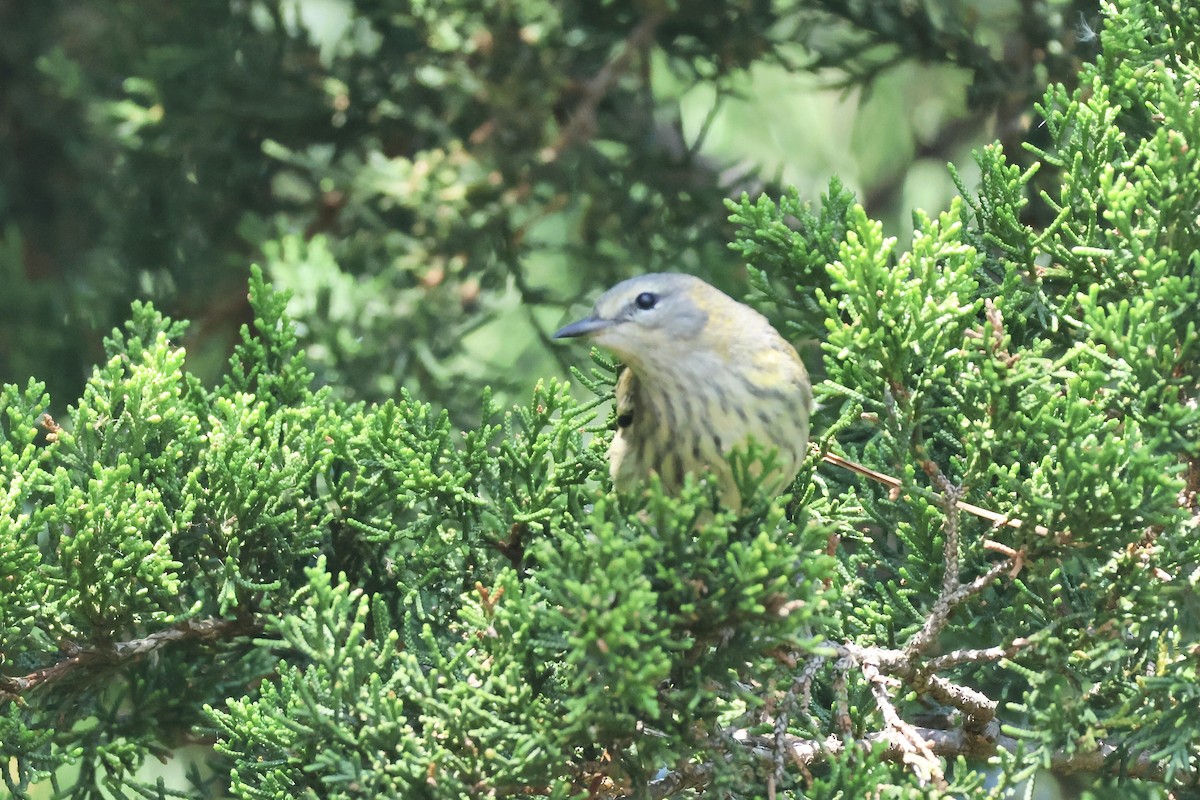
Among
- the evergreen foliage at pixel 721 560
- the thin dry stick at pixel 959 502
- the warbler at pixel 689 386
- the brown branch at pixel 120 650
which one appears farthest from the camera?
the warbler at pixel 689 386

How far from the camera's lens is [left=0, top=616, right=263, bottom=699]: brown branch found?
86.0 inches

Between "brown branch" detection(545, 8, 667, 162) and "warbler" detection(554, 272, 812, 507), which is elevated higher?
"brown branch" detection(545, 8, 667, 162)

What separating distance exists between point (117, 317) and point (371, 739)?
2.49 meters

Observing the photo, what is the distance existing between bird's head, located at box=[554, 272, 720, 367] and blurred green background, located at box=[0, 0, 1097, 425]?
2.91ft

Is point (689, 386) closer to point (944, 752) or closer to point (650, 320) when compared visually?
point (650, 320)

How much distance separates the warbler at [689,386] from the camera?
2383 millimetres

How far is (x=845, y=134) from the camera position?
5.57 m

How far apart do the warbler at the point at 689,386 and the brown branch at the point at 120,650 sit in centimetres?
76

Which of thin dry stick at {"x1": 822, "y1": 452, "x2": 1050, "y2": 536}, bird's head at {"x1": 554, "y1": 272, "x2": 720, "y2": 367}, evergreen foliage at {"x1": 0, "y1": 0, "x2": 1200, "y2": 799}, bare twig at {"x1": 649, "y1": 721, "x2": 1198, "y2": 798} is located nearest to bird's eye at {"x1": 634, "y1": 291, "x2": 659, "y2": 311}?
bird's head at {"x1": 554, "y1": 272, "x2": 720, "y2": 367}

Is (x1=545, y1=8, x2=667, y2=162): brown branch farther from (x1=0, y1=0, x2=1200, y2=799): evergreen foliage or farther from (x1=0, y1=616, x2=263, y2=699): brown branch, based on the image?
(x1=0, y1=616, x2=263, y2=699): brown branch

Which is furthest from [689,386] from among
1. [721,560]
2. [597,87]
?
[597,87]

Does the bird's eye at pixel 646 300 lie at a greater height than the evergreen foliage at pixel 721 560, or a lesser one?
greater

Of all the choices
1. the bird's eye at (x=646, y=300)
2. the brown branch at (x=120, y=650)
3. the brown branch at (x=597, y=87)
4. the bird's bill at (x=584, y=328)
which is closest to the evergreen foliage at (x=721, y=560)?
the brown branch at (x=120, y=650)

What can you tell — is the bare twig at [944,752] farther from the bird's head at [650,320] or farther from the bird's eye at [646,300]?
the bird's eye at [646,300]
